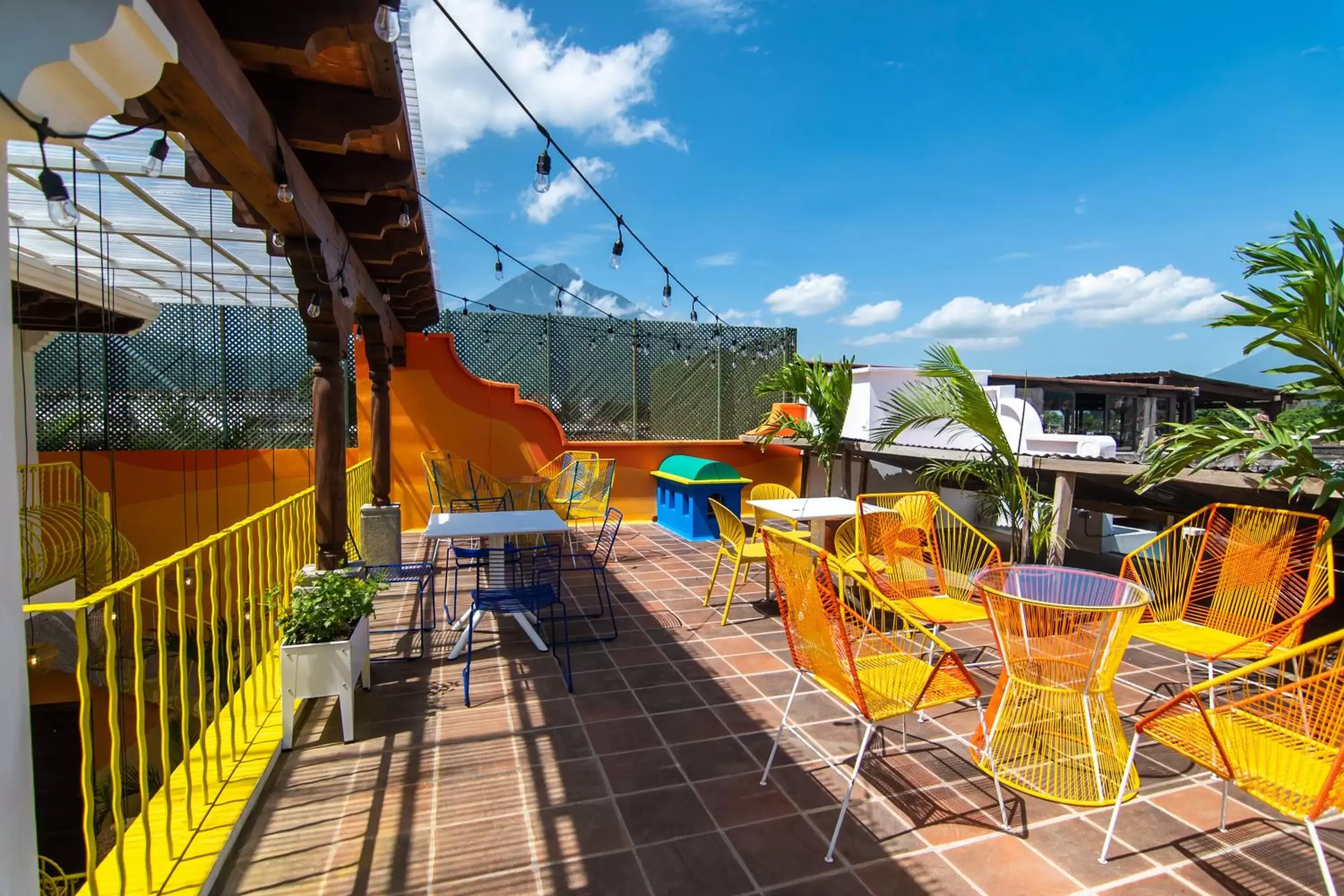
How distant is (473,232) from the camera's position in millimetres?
6801

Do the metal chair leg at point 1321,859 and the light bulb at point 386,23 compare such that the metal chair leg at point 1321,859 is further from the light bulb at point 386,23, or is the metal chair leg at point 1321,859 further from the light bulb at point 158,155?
the light bulb at point 158,155

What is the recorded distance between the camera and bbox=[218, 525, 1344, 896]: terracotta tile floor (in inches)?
85.2

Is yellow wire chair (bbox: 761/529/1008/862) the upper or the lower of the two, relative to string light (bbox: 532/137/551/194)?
lower

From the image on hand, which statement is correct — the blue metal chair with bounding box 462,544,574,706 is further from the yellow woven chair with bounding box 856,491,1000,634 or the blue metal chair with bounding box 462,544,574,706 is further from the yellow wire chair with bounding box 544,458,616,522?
the yellow wire chair with bounding box 544,458,616,522

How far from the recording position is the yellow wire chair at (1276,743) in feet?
6.16

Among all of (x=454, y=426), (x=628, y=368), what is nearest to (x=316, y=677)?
(x=454, y=426)

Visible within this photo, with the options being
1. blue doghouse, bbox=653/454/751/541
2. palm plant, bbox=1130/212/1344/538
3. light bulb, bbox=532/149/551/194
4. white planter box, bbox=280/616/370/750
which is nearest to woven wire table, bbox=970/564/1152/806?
palm plant, bbox=1130/212/1344/538

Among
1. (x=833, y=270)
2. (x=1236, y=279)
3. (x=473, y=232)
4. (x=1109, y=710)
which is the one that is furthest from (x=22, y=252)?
(x=833, y=270)

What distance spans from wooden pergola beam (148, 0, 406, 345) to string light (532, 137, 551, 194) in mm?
1082

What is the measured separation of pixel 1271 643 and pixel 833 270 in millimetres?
12111

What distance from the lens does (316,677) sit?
9.82 ft

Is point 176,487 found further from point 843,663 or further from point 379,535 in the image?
point 843,663

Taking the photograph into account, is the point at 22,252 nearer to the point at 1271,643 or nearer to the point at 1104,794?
the point at 1104,794

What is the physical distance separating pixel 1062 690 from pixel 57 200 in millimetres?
3512
